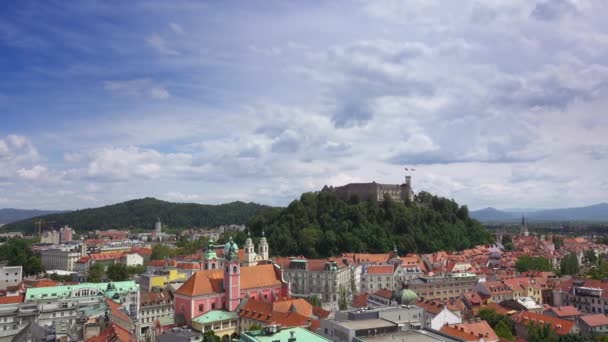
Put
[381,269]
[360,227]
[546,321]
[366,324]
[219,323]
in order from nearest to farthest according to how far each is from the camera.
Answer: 1. [366,324]
2. [546,321]
3. [219,323]
4. [381,269]
5. [360,227]

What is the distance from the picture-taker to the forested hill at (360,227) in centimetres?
8994

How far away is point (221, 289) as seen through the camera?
182ft

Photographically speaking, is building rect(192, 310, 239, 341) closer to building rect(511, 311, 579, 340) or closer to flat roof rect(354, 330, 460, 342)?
flat roof rect(354, 330, 460, 342)

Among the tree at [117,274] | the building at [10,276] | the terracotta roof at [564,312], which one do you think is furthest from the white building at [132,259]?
the terracotta roof at [564,312]

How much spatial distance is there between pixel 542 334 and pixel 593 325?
8.92 meters

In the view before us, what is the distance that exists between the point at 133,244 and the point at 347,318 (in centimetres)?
11829

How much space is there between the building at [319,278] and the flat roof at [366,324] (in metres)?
27.4

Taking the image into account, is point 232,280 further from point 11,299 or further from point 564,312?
point 564,312

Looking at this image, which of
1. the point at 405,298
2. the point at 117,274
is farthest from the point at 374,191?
the point at 405,298

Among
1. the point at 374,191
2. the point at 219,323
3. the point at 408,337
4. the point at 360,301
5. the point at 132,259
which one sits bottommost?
the point at 219,323

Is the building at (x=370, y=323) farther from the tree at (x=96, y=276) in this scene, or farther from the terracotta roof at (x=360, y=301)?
the tree at (x=96, y=276)

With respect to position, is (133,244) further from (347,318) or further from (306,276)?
(347,318)

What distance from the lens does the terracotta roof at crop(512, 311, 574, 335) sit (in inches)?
1858

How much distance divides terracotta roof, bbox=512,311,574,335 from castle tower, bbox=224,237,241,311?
26217 millimetres
